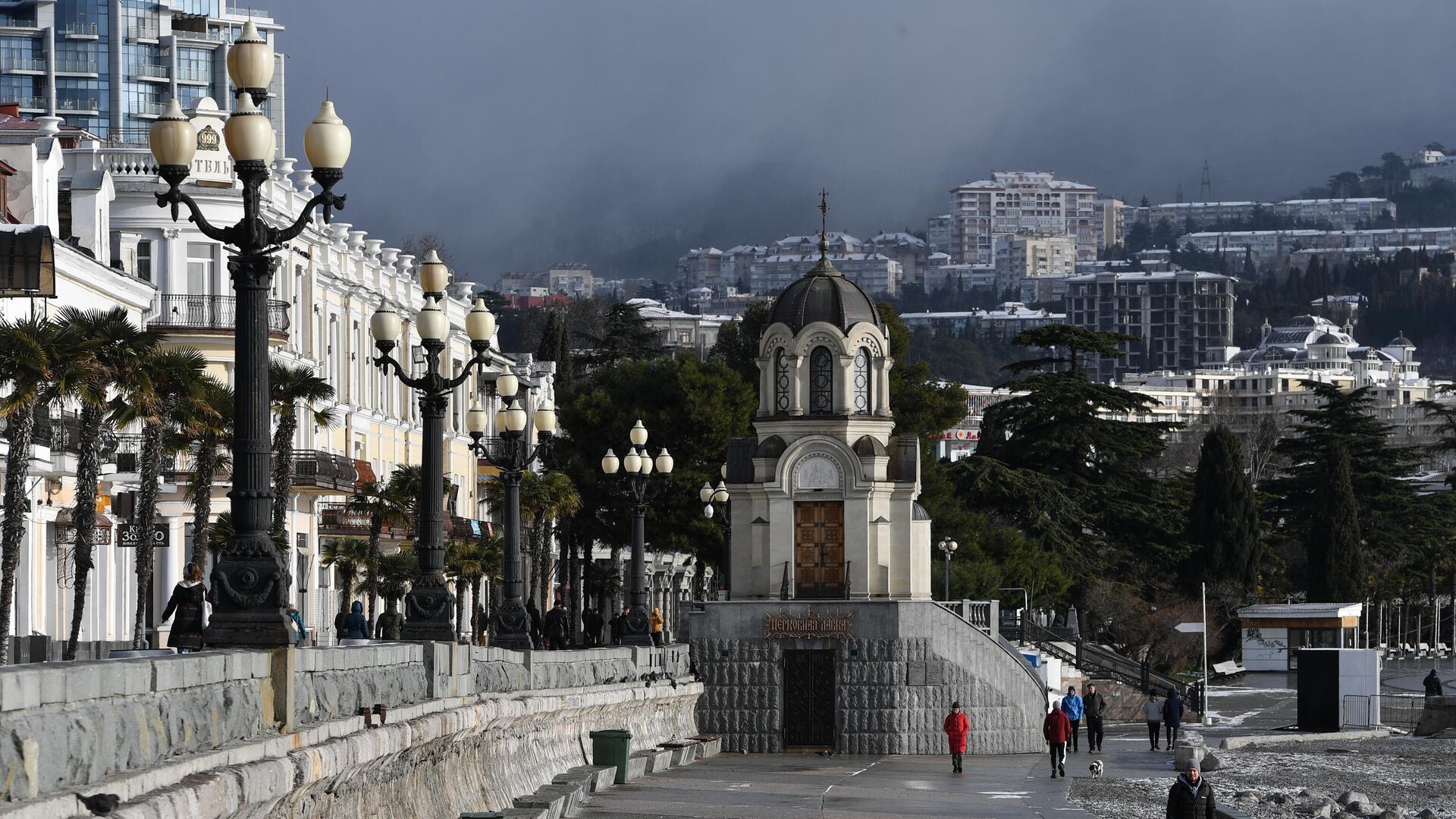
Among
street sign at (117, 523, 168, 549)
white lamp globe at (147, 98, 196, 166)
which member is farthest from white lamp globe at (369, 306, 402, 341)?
street sign at (117, 523, 168, 549)

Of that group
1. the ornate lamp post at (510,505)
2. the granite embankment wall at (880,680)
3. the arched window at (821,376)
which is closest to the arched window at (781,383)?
the arched window at (821,376)

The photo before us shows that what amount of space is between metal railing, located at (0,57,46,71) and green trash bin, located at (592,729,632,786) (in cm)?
8561

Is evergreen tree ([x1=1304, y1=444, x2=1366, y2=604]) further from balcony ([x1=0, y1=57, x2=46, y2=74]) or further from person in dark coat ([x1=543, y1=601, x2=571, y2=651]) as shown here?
balcony ([x1=0, y1=57, x2=46, y2=74])

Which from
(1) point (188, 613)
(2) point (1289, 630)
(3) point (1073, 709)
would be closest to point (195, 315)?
(3) point (1073, 709)

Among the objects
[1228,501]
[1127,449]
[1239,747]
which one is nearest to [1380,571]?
[1228,501]

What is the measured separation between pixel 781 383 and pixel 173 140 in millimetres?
34647

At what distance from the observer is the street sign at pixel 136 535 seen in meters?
36.7

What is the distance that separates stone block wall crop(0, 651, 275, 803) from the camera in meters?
9.67

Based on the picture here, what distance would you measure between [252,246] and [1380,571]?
3828 inches

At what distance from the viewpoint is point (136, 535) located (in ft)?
128

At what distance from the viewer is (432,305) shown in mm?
25922

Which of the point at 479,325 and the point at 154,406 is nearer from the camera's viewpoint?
the point at 479,325

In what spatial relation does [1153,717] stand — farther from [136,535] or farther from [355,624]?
[355,624]

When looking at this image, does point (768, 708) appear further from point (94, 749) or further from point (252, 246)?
point (94, 749)
